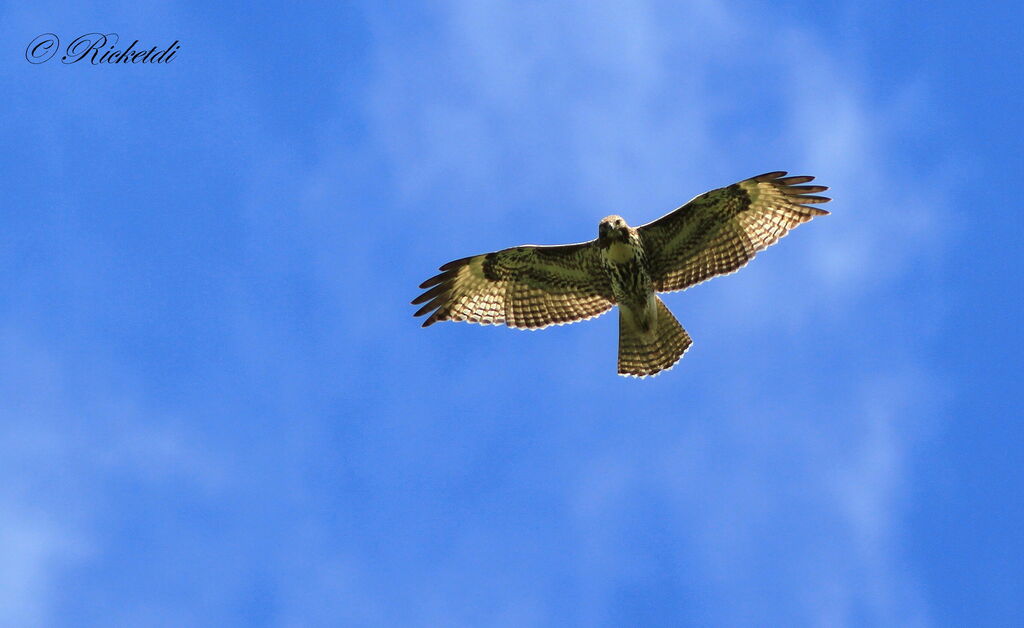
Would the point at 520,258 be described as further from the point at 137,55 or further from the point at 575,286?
the point at 137,55

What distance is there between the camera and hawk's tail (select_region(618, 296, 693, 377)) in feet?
42.5

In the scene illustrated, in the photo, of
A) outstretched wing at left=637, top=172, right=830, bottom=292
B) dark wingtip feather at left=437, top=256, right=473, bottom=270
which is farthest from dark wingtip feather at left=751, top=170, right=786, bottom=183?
dark wingtip feather at left=437, top=256, right=473, bottom=270

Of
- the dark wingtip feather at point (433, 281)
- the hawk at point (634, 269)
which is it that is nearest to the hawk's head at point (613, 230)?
the hawk at point (634, 269)

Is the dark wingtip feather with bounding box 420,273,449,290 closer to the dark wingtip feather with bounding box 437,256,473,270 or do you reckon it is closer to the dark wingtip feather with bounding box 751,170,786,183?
the dark wingtip feather with bounding box 437,256,473,270

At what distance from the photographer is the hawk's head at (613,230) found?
1228 centimetres

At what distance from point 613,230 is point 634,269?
1.85ft

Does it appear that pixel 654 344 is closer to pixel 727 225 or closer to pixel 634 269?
pixel 634 269

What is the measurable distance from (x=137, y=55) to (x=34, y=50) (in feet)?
4.27

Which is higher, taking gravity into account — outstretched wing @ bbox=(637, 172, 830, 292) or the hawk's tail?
outstretched wing @ bbox=(637, 172, 830, 292)

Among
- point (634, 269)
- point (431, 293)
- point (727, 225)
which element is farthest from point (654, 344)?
point (431, 293)

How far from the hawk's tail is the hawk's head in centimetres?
101

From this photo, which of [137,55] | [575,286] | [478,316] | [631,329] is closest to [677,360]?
[631,329]

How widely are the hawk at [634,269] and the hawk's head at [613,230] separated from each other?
1 cm

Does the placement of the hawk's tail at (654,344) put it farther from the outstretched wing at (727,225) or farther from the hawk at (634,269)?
the outstretched wing at (727,225)
